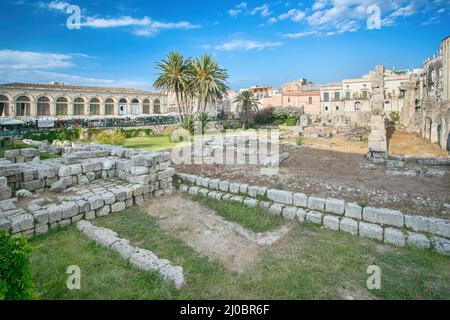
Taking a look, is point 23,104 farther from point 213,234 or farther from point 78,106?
point 213,234

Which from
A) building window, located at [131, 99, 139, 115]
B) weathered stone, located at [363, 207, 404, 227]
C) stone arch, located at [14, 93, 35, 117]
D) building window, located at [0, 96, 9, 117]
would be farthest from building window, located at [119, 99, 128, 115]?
weathered stone, located at [363, 207, 404, 227]

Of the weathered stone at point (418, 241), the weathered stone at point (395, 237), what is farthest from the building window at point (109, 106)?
the weathered stone at point (418, 241)

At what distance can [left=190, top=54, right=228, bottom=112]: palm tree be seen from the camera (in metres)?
35.8

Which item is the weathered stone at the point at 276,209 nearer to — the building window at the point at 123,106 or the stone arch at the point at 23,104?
the stone arch at the point at 23,104

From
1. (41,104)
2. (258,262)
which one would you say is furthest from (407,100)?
(41,104)

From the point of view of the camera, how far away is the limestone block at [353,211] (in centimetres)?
627

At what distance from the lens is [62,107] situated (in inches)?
1891

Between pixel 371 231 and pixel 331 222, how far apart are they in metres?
0.83

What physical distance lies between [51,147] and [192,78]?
75.9 feet

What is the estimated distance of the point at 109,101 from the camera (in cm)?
5266

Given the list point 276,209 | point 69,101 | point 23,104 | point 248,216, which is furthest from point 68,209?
point 69,101

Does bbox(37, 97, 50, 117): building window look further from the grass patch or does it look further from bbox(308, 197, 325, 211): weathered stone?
bbox(308, 197, 325, 211): weathered stone

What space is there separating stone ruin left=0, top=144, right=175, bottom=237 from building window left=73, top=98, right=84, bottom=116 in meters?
45.2

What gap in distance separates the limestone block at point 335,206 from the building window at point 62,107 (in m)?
52.8
